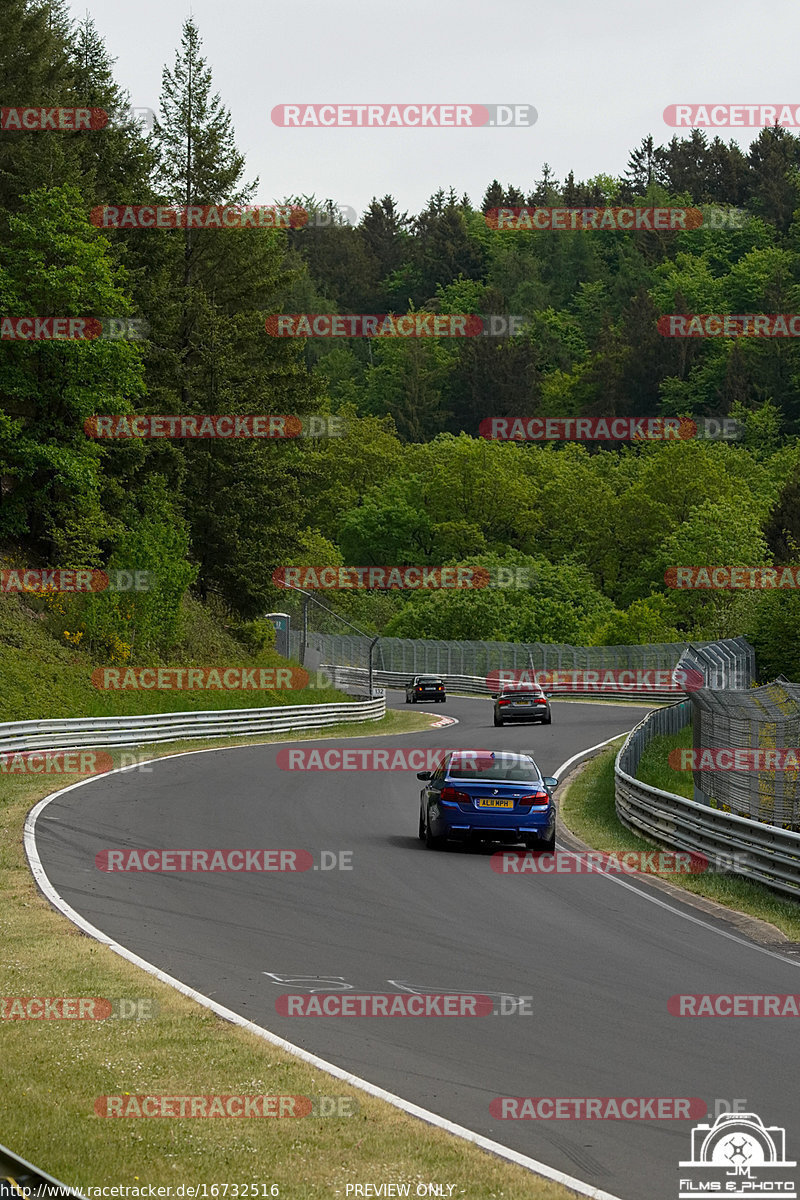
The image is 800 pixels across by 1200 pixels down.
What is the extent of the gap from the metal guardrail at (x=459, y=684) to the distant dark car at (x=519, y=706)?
15.9 meters

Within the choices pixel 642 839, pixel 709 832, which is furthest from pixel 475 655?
pixel 709 832

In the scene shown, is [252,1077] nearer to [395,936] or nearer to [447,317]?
[395,936]

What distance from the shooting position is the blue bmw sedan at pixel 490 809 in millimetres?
19391

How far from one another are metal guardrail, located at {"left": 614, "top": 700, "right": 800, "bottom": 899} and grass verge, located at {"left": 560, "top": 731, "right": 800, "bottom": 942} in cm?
19

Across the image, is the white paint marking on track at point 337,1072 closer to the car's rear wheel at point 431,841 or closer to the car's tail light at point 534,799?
the car's rear wheel at point 431,841

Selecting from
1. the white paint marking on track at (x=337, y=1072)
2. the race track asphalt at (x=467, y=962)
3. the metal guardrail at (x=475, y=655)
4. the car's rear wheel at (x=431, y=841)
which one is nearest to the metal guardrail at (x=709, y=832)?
the race track asphalt at (x=467, y=962)

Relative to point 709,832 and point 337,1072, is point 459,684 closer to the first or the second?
point 709,832

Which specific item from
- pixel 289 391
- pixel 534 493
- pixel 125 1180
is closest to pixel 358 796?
pixel 125 1180

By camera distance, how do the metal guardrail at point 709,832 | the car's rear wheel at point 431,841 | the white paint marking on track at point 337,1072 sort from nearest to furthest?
the white paint marking on track at point 337,1072, the metal guardrail at point 709,832, the car's rear wheel at point 431,841

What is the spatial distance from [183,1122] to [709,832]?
39.7ft

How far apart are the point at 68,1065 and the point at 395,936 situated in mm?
5120

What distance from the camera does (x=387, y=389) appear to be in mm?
155500

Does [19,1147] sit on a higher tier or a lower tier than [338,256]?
lower

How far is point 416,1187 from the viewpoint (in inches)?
244
